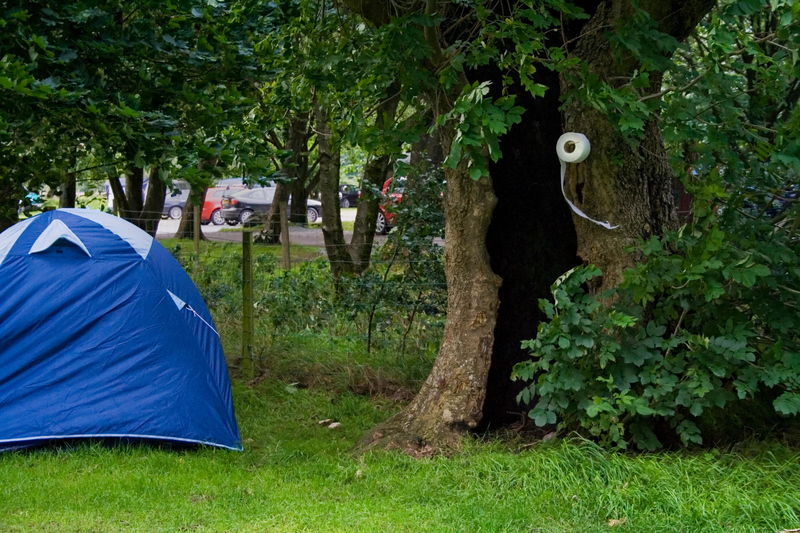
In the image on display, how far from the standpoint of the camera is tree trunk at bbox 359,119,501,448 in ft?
18.1

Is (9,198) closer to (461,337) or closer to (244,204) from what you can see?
(461,337)

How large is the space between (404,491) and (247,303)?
3.83 meters

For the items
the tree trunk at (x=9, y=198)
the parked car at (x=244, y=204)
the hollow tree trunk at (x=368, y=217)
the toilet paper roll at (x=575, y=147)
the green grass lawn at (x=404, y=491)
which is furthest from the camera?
the parked car at (x=244, y=204)

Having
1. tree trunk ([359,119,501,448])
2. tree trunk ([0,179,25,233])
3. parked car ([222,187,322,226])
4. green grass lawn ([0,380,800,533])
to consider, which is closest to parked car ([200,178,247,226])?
parked car ([222,187,322,226])

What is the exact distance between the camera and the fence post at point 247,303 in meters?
8.08

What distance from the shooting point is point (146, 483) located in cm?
495

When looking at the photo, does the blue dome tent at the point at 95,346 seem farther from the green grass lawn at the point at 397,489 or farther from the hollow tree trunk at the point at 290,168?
the hollow tree trunk at the point at 290,168

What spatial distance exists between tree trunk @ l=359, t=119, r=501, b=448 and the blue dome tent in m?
1.41

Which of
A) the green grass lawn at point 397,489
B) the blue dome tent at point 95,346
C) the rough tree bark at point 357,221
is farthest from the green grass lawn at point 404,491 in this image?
the rough tree bark at point 357,221

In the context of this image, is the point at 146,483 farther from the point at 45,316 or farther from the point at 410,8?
the point at 410,8

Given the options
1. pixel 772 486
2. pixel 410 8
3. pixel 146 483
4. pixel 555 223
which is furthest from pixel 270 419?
pixel 772 486

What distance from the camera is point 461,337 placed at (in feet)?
18.6

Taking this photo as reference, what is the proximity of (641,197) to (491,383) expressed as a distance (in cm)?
168

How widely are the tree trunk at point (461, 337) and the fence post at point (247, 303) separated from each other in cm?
264
